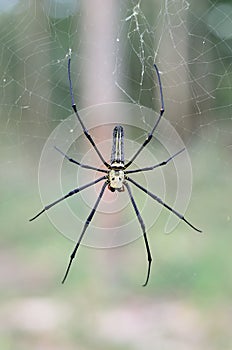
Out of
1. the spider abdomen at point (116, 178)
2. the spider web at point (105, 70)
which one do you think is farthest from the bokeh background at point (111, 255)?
the spider abdomen at point (116, 178)

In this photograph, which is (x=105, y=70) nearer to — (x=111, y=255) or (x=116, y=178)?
(x=111, y=255)

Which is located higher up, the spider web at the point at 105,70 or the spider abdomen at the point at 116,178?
the spider web at the point at 105,70

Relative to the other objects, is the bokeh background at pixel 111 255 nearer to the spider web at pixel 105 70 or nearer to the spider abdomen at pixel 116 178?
the spider web at pixel 105 70

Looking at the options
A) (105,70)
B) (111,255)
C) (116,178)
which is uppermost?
(105,70)

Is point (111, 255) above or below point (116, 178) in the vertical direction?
above

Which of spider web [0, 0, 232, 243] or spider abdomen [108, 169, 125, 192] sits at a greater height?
spider web [0, 0, 232, 243]

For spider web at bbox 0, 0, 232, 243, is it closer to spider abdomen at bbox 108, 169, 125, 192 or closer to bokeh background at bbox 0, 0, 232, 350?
bokeh background at bbox 0, 0, 232, 350

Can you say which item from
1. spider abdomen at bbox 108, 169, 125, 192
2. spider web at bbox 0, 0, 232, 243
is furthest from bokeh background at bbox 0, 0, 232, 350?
spider abdomen at bbox 108, 169, 125, 192

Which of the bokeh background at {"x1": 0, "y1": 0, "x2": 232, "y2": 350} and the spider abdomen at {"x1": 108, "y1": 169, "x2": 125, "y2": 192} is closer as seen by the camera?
the spider abdomen at {"x1": 108, "y1": 169, "x2": 125, "y2": 192}

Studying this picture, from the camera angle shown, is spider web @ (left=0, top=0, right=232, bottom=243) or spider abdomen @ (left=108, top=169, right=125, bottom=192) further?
spider web @ (left=0, top=0, right=232, bottom=243)

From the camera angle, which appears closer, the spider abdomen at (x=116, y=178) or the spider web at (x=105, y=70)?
the spider abdomen at (x=116, y=178)

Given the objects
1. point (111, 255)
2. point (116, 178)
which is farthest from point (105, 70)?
point (116, 178)
